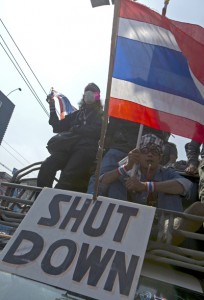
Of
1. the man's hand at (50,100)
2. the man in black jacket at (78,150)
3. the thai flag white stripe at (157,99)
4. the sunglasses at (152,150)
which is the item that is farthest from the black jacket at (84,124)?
the thai flag white stripe at (157,99)

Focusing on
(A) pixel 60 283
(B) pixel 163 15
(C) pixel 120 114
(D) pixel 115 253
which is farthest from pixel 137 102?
(A) pixel 60 283

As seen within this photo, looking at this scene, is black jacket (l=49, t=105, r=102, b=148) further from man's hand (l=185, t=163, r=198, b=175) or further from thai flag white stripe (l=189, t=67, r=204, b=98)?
thai flag white stripe (l=189, t=67, r=204, b=98)

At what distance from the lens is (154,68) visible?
268cm

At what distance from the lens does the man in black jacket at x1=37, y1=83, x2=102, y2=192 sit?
11.4ft

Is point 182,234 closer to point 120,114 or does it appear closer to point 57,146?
point 120,114

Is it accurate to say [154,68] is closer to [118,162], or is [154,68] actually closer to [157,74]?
[157,74]

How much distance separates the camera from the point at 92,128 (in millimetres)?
3736

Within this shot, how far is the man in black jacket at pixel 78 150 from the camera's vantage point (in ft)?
11.4

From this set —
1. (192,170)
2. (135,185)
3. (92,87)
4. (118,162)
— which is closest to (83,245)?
(135,185)

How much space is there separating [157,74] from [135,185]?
2.85 feet

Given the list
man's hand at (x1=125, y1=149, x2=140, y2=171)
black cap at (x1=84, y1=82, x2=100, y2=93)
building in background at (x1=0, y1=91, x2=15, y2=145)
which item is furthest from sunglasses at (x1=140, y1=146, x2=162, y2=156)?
building in background at (x1=0, y1=91, x2=15, y2=145)

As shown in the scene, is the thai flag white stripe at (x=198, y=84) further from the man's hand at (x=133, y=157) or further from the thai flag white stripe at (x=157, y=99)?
the man's hand at (x=133, y=157)

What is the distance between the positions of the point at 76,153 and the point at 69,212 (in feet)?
5.50

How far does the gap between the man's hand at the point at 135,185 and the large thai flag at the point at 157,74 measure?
0.45 meters
